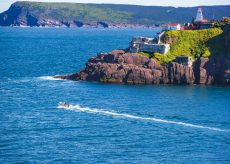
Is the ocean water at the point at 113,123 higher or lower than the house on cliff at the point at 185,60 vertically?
lower

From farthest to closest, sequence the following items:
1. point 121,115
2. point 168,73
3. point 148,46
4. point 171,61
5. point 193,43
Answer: point 193,43 < point 148,46 < point 171,61 < point 168,73 < point 121,115

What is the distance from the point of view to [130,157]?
98.1m

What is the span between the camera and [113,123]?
120688 mm

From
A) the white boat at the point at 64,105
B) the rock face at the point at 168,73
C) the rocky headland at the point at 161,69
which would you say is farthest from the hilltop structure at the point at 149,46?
the white boat at the point at 64,105

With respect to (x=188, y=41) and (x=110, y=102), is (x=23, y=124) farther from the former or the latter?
(x=188, y=41)

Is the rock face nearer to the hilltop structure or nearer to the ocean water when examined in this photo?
the ocean water

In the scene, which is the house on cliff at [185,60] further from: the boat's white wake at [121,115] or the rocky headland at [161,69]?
the boat's white wake at [121,115]

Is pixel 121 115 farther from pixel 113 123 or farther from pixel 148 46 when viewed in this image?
pixel 148 46

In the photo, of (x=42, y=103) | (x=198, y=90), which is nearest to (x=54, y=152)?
(x=42, y=103)

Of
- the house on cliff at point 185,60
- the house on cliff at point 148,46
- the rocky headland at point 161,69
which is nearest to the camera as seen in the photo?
the rocky headland at point 161,69

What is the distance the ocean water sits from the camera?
10000 cm

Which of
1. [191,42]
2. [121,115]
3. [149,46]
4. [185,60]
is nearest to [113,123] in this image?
[121,115]

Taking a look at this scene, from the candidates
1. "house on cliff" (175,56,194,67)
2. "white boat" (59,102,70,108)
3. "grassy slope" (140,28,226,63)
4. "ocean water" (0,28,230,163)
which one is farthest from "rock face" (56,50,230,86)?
"white boat" (59,102,70,108)

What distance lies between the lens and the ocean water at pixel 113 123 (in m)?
100
